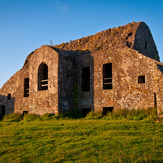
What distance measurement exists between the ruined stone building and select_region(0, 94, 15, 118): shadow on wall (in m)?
1.40

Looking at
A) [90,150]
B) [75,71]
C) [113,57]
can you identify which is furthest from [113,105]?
[90,150]

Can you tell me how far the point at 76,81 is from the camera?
15477 millimetres

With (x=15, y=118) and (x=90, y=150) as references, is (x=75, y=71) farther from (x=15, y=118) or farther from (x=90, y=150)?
(x=90, y=150)

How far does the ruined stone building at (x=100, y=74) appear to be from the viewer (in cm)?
1238

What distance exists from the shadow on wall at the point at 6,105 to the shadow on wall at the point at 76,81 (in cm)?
608

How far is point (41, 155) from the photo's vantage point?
242 inches

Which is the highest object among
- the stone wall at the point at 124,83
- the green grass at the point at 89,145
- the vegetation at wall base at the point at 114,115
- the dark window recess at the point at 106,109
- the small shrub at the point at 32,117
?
the stone wall at the point at 124,83

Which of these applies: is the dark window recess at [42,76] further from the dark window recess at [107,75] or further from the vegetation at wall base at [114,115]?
the dark window recess at [107,75]

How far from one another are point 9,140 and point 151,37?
40.3 ft

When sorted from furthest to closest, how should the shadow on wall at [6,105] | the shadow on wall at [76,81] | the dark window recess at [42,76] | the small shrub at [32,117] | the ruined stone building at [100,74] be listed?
1. the shadow on wall at [6,105]
2. the dark window recess at [42,76]
3. the small shrub at [32,117]
4. the shadow on wall at [76,81]
5. the ruined stone building at [100,74]

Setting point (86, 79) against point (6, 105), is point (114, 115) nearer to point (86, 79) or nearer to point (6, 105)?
point (86, 79)

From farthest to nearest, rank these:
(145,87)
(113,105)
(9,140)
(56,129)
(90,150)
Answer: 1. (113,105)
2. (145,87)
3. (56,129)
4. (9,140)
5. (90,150)

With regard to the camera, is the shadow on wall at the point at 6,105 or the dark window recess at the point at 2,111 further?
the dark window recess at the point at 2,111

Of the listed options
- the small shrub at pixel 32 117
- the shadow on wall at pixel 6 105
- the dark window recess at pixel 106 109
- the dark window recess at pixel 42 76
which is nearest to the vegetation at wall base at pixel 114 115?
the small shrub at pixel 32 117
